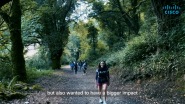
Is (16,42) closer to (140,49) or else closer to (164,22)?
(140,49)

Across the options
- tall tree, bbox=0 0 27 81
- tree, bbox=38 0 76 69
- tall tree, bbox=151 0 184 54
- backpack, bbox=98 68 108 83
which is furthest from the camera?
tree, bbox=38 0 76 69

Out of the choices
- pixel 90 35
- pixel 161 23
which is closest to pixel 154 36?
pixel 161 23

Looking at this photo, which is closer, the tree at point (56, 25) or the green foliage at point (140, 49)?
the green foliage at point (140, 49)

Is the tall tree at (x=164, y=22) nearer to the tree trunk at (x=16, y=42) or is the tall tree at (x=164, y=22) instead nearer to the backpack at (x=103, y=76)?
the backpack at (x=103, y=76)

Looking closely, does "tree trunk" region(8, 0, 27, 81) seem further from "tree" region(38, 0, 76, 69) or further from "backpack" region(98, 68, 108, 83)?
"tree" region(38, 0, 76, 69)

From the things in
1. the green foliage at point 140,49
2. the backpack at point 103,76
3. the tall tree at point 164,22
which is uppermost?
the tall tree at point 164,22

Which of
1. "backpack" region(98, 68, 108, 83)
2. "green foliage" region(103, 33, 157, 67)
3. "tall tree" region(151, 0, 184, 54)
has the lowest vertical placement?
"backpack" region(98, 68, 108, 83)

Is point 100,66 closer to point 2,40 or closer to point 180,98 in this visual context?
point 180,98

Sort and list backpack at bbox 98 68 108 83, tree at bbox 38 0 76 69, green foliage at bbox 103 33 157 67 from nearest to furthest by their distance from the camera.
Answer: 1. backpack at bbox 98 68 108 83
2. green foliage at bbox 103 33 157 67
3. tree at bbox 38 0 76 69

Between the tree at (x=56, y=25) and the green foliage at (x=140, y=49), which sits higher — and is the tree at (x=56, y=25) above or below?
above

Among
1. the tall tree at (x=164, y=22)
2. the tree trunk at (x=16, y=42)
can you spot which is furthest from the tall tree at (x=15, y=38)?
the tall tree at (x=164, y=22)

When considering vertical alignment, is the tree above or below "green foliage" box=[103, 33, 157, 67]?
above

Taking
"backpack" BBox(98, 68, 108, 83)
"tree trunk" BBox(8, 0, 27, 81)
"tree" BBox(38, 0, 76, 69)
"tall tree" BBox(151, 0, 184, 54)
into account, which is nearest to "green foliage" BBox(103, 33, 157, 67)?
"tall tree" BBox(151, 0, 184, 54)

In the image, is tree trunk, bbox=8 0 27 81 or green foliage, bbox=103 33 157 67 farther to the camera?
green foliage, bbox=103 33 157 67
